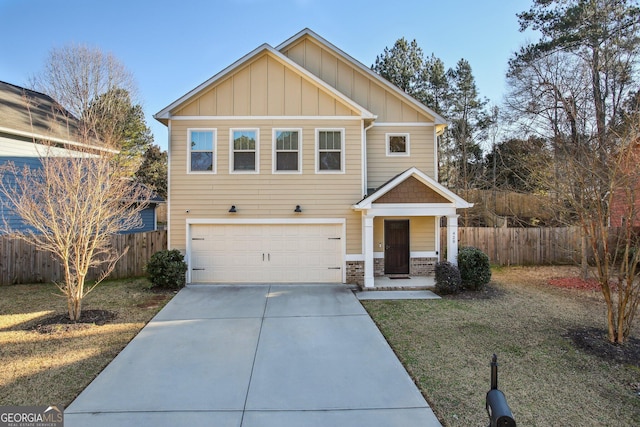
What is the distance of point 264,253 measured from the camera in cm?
1044

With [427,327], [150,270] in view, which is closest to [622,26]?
[427,327]

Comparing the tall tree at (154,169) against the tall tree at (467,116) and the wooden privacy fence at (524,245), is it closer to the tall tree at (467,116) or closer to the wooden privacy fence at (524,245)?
the tall tree at (467,116)

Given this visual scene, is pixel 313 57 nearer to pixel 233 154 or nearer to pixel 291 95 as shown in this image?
pixel 291 95

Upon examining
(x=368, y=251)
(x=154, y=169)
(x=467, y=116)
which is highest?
(x=467, y=116)

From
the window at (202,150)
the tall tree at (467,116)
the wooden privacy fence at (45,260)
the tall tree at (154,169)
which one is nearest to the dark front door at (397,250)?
the window at (202,150)

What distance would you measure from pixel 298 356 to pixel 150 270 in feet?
20.3

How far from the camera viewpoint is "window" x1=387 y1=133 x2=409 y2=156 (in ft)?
37.8

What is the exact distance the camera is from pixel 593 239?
5.93 metres

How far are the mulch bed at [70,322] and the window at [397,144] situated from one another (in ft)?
30.1

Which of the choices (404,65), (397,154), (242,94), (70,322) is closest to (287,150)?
(242,94)

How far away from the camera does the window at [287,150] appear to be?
10.4m

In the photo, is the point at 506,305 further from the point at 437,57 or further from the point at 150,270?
the point at 437,57

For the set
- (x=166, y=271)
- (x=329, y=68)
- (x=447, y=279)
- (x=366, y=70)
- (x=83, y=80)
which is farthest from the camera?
(x=83, y=80)

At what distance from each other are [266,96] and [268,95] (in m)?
0.07
